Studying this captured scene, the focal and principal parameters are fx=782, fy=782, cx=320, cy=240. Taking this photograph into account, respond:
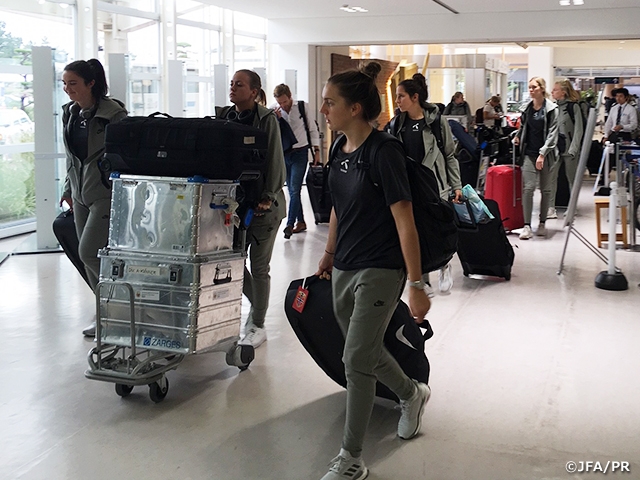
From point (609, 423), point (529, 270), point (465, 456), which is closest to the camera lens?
point (465, 456)

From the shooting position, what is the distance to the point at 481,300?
5887 millimetres

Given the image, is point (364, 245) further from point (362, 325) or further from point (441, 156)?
point (441, 156)

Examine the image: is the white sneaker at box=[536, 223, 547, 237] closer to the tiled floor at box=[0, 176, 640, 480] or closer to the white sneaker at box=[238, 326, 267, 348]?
the tiled floor at box=[0, 176, 640, 480]

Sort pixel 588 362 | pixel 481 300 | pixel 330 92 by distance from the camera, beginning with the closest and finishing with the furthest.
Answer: pixel 330 92 → pixel 588 362 → pixel 481 300

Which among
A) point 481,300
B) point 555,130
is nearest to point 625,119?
point 555,130

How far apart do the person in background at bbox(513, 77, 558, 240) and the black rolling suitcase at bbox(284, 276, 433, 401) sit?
526 centimetres

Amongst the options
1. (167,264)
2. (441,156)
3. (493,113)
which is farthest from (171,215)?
(493,113)

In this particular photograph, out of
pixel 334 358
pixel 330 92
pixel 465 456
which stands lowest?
pixel 465 456

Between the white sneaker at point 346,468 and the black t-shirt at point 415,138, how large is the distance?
9.47 ft

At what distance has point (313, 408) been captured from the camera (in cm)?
364

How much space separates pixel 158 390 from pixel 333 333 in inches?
36.3

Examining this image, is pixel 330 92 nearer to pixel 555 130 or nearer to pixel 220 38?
pixel 555 130

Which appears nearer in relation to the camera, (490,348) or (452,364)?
(452,364)

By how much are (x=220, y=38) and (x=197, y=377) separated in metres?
11.7
